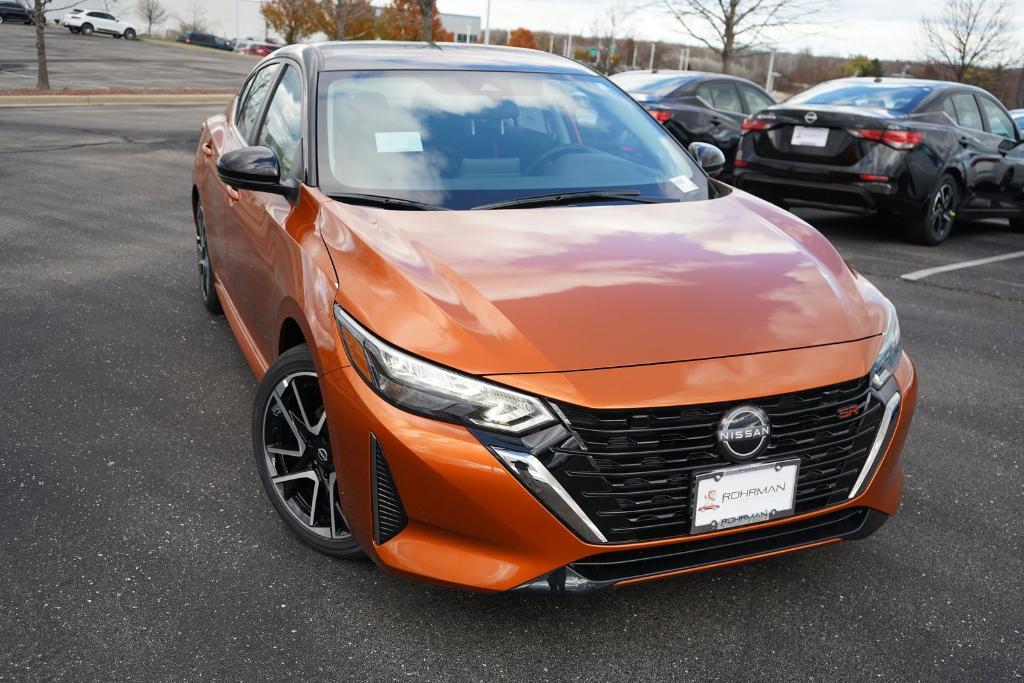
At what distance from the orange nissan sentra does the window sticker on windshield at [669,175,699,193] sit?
3.3 inches

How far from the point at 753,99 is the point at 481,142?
9724 millimetres

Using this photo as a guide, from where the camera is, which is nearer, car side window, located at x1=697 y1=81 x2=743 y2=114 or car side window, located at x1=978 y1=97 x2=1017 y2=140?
car side window, located at x1=978 y1=97 x2=1017 y2=140

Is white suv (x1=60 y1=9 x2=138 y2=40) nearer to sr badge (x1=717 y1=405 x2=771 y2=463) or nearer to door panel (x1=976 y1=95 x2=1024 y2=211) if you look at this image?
door panel (x1=976 y1=95 x2=1024 y2=211)

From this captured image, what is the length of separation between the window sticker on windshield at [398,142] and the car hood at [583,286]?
426 mm

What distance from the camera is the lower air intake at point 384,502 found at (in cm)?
249

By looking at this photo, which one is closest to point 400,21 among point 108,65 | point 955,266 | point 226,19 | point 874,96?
point 108,65

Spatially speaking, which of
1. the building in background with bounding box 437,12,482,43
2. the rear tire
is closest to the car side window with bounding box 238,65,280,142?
the rear tire

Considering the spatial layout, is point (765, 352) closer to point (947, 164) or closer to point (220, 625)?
point (220, 625)

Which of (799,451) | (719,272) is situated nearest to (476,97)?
(719,272)

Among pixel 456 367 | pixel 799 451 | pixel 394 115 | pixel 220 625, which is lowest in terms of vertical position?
pixel 220 625

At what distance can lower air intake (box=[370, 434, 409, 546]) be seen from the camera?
2.49 metres

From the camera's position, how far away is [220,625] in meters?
2.73

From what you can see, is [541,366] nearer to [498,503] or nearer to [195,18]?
[498,503]

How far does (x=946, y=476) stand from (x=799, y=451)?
5.45 feet
